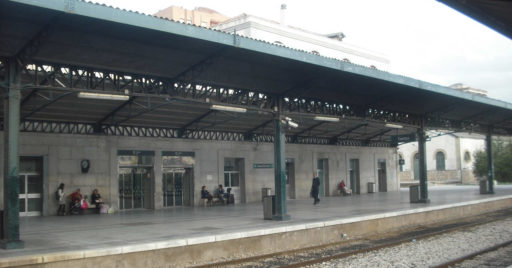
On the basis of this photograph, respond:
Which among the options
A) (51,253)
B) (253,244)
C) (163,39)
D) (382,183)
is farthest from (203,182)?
(382,183)

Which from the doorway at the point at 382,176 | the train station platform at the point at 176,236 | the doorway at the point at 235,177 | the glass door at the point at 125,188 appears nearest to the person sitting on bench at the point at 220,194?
the doorway at the point at 235,177

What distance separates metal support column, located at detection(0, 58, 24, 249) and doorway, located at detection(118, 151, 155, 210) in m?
10.4

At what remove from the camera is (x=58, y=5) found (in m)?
9.30

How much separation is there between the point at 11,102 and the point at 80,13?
268cm

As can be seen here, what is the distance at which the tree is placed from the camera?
42.7 meters

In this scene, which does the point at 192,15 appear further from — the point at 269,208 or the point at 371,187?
the point at 269,208

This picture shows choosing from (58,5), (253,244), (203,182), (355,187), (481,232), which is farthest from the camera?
(355,187)

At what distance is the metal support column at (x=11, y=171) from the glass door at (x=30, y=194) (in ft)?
27.2

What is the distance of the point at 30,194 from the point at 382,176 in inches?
1005

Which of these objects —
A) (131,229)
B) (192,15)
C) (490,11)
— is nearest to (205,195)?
(131,229)

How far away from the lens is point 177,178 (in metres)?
23.2

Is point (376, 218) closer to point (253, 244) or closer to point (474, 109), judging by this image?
point (253, 244)

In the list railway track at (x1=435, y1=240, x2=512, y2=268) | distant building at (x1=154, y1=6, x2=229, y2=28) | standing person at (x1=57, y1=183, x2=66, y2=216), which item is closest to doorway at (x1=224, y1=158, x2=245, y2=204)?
standing person at (x1=57, y1=183, x2=66, y2=216)

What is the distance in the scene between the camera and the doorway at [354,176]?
33.4 metres
